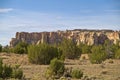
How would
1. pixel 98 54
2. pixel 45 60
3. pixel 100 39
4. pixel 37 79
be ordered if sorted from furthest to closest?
1. pixel 100 39
2. pixel 98 54
3. pixel 45 60
4. pixel 37 79

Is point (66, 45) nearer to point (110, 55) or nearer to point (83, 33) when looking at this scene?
point (110, 55)

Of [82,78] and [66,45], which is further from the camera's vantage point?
[66,45]

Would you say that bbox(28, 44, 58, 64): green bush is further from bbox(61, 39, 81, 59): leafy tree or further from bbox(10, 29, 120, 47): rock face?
bbox(10, 29, 120, 47): rock face

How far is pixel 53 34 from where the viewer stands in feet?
543

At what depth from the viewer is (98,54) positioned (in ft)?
130

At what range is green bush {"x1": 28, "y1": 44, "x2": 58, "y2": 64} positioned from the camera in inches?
1458

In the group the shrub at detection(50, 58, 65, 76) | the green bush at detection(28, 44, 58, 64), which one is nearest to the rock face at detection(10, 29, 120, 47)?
the green bush at detection(28, 44, 58, 64)

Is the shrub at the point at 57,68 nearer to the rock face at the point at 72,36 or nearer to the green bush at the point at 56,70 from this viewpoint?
the green bush at the point at 56,70

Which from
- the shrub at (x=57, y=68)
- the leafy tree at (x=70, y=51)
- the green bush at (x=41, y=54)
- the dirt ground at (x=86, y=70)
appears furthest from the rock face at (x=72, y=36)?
the shrub at (x=57, y=68)

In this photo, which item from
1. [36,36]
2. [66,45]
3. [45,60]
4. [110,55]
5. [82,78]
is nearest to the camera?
[82,78]

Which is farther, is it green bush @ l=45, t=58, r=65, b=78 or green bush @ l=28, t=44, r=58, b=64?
green bush @ l=28, t=44, r=58, b=64

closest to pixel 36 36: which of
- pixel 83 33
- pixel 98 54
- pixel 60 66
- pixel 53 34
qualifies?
pixel 53 34

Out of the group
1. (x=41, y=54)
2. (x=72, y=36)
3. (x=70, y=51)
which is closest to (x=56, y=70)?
(x=41, y=54)

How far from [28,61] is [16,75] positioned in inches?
635
